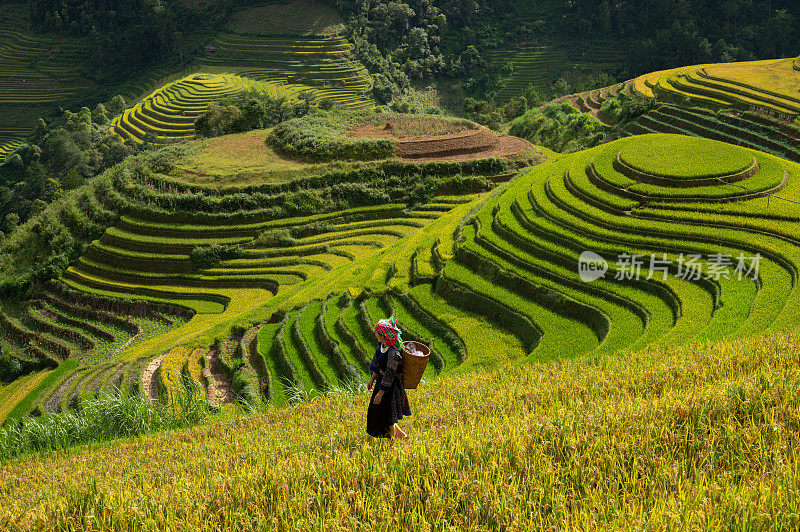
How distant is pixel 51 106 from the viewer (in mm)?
76188

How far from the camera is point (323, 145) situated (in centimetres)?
4109

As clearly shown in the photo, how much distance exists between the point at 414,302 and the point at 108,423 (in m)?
12.1

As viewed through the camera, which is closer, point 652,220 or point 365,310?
point 652,220

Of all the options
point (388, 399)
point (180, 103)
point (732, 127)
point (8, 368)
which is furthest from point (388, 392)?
point (180, 103)

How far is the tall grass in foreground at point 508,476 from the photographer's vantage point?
5051 mm

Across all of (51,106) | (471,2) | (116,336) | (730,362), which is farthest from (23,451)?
(471,2)

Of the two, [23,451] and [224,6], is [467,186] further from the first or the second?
[224,6]

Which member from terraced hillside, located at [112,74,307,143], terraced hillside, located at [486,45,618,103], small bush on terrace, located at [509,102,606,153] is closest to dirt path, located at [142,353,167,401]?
small bush on terrace, located at [509,102,606,153]

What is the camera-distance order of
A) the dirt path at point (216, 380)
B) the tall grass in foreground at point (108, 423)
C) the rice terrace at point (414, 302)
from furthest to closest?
the dirt path at point (216, 380) < the tall grass in foreground at point (108, 423) < the rice terrace at point (414, 302)

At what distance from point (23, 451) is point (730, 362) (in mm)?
14817

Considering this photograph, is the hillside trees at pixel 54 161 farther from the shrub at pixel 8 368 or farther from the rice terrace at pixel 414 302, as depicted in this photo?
the shrub at pixel 8 368

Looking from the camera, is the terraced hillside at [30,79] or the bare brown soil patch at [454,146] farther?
the terraced hillside at [30,79]

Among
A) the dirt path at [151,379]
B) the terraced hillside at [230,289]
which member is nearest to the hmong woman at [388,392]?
the terraced hillside at [230,289]

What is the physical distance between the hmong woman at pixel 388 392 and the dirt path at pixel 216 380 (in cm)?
1391
